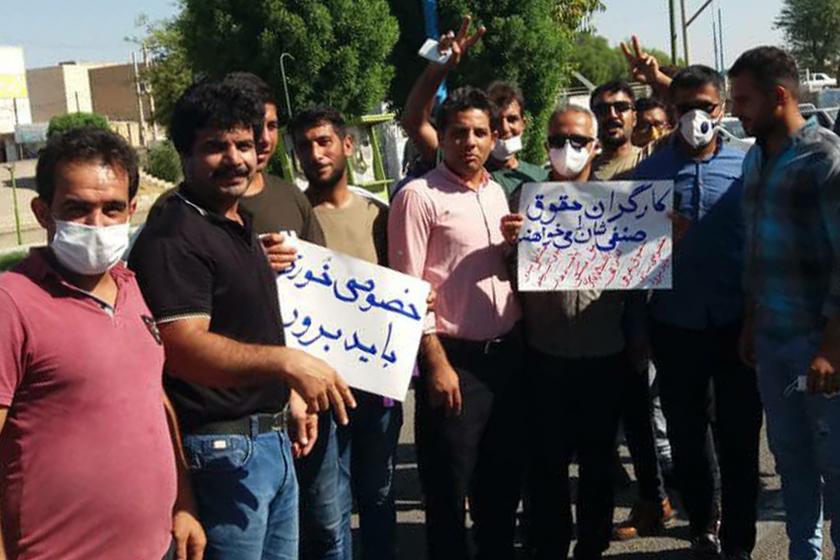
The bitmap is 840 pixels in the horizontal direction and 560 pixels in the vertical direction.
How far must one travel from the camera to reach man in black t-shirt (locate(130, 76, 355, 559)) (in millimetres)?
2600

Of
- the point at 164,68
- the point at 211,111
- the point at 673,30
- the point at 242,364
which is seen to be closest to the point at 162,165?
the point at 164,68

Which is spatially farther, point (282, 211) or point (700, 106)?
point (700, 106)

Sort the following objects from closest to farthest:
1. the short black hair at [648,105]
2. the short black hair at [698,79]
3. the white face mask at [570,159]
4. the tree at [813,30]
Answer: the white face mask at [570,159], the short black hair at [698,79], the short black hair at [648,105], the tree at [813,30]

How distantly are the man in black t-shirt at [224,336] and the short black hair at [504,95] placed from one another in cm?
209

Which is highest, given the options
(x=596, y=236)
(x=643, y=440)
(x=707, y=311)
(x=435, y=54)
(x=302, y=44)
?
(x=302, y=44)

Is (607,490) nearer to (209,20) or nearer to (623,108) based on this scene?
(623,108)

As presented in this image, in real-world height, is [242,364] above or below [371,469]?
above

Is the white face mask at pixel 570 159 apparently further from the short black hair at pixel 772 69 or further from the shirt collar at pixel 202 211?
the shirt collar at pixel 202 211

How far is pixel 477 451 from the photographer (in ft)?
12.8

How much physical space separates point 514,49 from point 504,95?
514 inches

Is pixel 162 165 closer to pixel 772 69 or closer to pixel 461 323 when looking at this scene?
pixel 461 323

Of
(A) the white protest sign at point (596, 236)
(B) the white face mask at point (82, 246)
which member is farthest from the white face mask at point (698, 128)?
(B) the white face mask at point (82, 246)

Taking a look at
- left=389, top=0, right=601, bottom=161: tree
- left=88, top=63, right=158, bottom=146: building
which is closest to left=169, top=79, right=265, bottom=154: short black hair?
left=389, top=0, right=601, bottom=161: tree

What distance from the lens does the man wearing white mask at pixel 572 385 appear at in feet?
13.1
